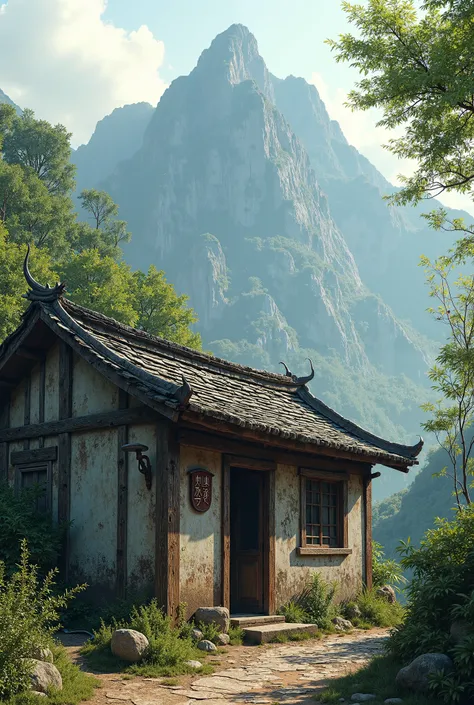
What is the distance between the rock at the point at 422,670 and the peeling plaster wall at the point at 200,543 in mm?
3792

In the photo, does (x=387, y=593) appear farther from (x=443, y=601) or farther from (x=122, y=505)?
(x=443, y=601)

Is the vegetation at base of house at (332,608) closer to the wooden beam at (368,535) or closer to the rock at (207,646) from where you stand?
the wooden beam at (368,535)

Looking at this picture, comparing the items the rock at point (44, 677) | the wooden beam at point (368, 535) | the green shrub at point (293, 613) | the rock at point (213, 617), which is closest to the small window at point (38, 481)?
the rock at point (213, 617)

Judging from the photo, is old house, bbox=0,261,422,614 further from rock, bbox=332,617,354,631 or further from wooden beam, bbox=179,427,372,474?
rock, bbox=332,617,354,631

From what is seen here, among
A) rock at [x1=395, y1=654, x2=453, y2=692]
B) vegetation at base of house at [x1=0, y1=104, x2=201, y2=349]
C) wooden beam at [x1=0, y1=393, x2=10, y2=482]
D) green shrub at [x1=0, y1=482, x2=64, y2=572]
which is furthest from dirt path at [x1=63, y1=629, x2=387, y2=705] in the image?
vegetation at base of house at [x1=0, y1=104, x2=201, y2=349]

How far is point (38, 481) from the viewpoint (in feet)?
42.2

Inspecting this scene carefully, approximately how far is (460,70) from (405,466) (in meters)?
7.64

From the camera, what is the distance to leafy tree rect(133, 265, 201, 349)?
33.2m

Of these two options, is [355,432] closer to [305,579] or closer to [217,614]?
[305,579]

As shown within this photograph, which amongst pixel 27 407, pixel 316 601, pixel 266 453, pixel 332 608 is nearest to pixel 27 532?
pixel 27 407

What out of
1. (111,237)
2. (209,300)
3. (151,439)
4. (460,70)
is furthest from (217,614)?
(209,300)

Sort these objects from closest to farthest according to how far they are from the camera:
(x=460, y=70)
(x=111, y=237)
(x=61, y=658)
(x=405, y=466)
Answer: (x=61, y=658) < (x=460, y=70) < (x=405, y=466) < (x=111, y=237)

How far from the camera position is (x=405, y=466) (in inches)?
606

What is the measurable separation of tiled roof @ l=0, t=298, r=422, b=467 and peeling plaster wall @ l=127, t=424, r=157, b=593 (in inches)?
35.1
